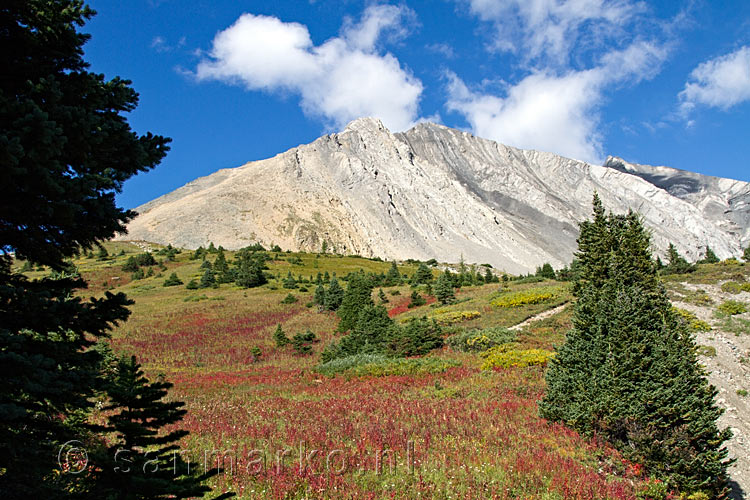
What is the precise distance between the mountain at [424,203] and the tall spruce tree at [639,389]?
104 m

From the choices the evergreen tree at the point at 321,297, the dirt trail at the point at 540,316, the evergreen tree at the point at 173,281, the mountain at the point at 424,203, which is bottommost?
the dirt trail at the point at 540,316

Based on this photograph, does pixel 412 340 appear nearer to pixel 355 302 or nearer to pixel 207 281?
pixel 355 302

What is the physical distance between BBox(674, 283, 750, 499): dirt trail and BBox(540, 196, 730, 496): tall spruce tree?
6.23 feet

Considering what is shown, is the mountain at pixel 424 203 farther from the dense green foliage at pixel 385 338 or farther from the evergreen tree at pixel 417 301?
the dense green foliage at pixel 385 338

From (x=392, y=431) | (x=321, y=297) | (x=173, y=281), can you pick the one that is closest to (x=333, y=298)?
(x=321, y=297)

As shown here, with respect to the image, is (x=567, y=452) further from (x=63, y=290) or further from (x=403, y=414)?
(x=63, y=290)

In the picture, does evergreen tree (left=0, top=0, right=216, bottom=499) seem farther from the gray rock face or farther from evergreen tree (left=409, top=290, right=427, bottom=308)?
the gray rock face

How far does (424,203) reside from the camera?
13662 centimetres

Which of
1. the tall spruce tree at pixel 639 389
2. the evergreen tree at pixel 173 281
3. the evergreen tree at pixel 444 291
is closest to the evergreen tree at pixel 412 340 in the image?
the tall spruce tree at pixel 639 389

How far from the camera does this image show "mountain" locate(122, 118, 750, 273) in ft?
383

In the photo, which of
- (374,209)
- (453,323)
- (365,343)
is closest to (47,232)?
(365,343)

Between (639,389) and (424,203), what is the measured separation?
130m

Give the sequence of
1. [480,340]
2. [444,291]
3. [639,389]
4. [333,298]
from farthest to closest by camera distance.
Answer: [333,298]
[444,291]
[480,340]
[639,389]

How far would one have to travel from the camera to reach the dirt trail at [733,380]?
11.8m
